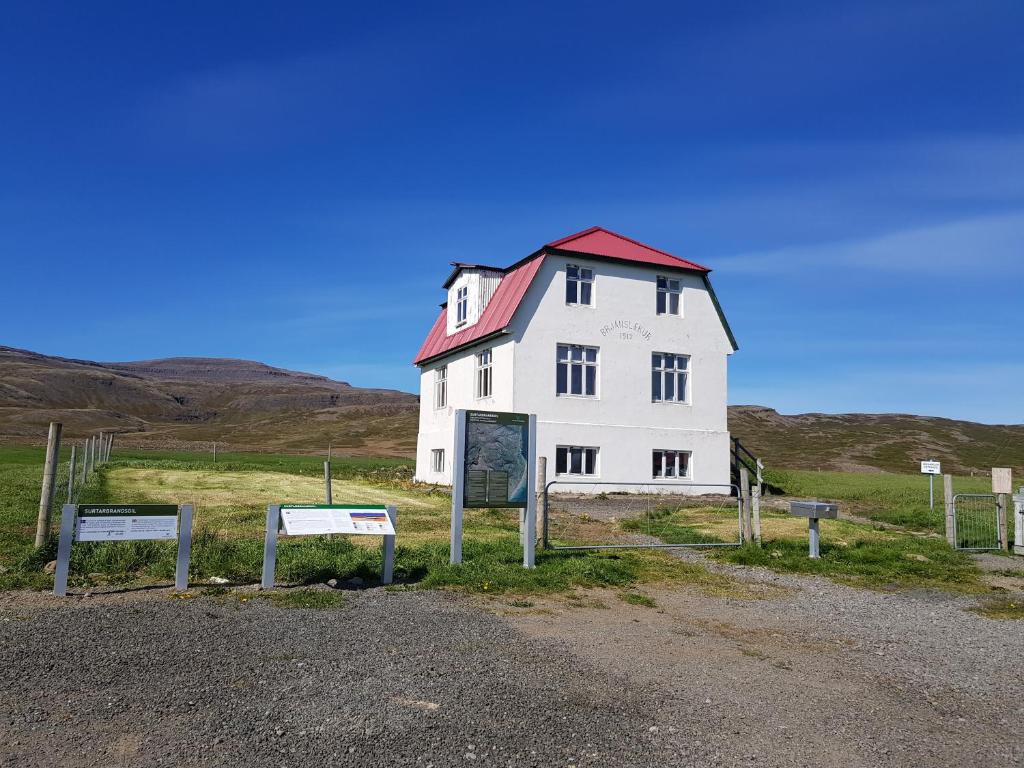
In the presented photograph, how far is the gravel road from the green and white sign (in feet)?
2.28

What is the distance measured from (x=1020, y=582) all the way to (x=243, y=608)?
37.3ft

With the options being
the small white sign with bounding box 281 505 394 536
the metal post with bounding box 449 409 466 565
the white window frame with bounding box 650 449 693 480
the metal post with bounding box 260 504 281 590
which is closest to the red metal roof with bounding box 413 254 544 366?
the white window frame with bounding box 650 449 693 480

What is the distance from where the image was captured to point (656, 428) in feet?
93.5

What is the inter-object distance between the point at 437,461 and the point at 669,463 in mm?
9720

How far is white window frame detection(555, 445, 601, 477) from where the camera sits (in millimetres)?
27078

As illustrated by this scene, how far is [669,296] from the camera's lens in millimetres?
29469

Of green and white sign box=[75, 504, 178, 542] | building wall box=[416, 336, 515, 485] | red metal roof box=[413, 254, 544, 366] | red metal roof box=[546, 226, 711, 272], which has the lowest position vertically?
green and white sign box=[75, 504, 178, 542]

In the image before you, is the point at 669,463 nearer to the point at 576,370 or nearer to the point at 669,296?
the point at 576,370

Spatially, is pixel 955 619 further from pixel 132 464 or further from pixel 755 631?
pixel 132 464

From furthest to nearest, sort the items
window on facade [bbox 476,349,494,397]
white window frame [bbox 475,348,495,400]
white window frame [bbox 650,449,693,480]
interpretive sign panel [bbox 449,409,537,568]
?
window on facade [bbox 476,349,494,397] < white window frame [bbox 650,449,693,480] < white window frame [bbox 475,348,495,400] < interpretive sign panel [bbox 449,409,537,568]

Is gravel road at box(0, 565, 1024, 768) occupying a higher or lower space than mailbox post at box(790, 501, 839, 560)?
lower

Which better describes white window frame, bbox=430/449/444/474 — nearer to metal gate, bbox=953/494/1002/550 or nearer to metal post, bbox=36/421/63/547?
metal gate, bbox=953/494/1002/550

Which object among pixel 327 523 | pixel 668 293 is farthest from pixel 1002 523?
pixel 668 293

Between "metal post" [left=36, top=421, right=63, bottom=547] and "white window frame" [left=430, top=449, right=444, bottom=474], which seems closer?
→ "metal post" [left=36, top=421, right=63, bottom=547]
